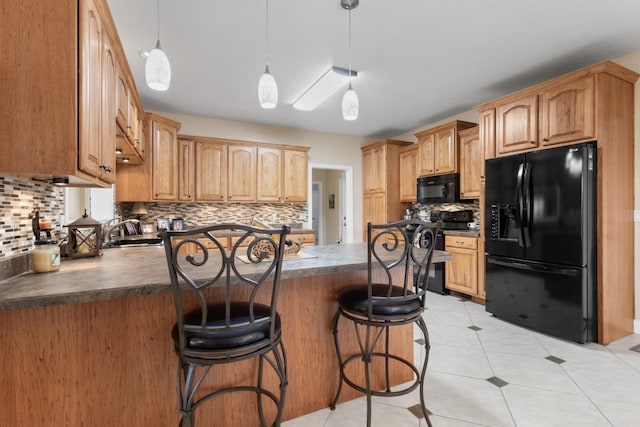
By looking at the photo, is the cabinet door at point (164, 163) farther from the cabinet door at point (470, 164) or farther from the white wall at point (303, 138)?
the cabinet door at point (470, 164)

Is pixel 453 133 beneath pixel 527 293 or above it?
above

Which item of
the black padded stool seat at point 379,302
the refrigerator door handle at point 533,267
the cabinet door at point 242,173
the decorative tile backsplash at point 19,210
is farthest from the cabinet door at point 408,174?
the decorative tile backsplash at point 19,210

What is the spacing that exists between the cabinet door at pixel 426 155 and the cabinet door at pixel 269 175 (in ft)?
7.25

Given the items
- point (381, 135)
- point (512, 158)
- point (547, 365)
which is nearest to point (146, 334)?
point (547, 365)

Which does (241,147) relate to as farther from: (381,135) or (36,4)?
(36,4)

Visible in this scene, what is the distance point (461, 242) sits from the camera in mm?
3893

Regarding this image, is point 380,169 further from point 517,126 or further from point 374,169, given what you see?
point 517,126

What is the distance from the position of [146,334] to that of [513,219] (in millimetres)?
3213

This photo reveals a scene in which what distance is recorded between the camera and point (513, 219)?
301 cm

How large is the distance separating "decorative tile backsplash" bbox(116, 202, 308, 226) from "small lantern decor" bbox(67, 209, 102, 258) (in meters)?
2.29

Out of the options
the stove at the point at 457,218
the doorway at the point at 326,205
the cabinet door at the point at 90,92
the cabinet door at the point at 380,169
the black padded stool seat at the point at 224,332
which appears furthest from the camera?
the doorway at the point at 326,205

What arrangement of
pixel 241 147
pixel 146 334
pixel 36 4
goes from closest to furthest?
pixel 36 4 < pixel 146 334 < pixel 241 147

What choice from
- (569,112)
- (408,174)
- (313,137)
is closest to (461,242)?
(408,174)

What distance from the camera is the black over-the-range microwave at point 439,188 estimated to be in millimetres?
4195
